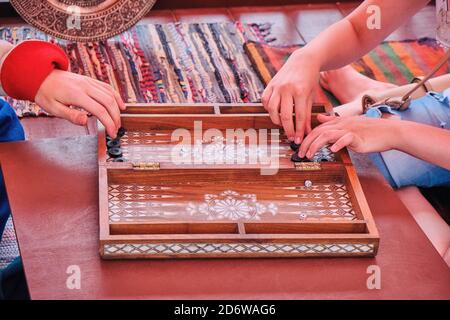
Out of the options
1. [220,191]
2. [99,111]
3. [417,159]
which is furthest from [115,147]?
[417,159]

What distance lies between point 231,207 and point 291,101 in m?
0.27

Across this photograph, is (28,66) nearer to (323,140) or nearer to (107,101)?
(107,101)

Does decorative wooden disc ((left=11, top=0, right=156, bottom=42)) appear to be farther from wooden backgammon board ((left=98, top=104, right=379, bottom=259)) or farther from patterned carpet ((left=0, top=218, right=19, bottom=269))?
wooden backgammon board ((left=98, top=104, right=379, bottom=259))

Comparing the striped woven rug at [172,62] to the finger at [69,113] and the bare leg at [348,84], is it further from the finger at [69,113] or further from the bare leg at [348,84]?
the finger at [69,113]

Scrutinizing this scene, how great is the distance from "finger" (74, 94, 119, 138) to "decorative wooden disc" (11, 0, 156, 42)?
91cm

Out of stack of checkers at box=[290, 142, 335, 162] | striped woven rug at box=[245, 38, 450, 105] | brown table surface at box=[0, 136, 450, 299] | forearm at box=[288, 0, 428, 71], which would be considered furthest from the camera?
striped woven rug at box=[245, 38, 450, 105]

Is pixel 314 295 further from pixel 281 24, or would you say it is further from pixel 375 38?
pixel 281 24

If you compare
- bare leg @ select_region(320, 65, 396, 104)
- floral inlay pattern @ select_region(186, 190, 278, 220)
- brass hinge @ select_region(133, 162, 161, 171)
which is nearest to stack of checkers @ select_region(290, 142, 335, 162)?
floral inlay pattern @ select_region(186, 190, 278, 220)

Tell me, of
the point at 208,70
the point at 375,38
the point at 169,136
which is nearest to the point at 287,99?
the point at 169,136

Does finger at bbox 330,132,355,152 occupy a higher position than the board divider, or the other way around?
finger at bbox 330,132,355,152

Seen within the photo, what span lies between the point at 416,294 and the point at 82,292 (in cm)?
48

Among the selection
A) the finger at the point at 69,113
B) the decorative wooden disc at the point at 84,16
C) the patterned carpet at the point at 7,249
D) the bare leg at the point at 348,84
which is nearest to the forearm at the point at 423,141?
the finger at the point at 69,113

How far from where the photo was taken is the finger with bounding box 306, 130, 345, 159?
4.15 feet

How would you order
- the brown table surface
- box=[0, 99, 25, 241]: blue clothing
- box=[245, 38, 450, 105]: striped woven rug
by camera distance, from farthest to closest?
1. box=[245, 38, 450, 105]: striped woven rug
2. box=[0, 99, 25, 241]: blue clothing
3. the brown table surface
